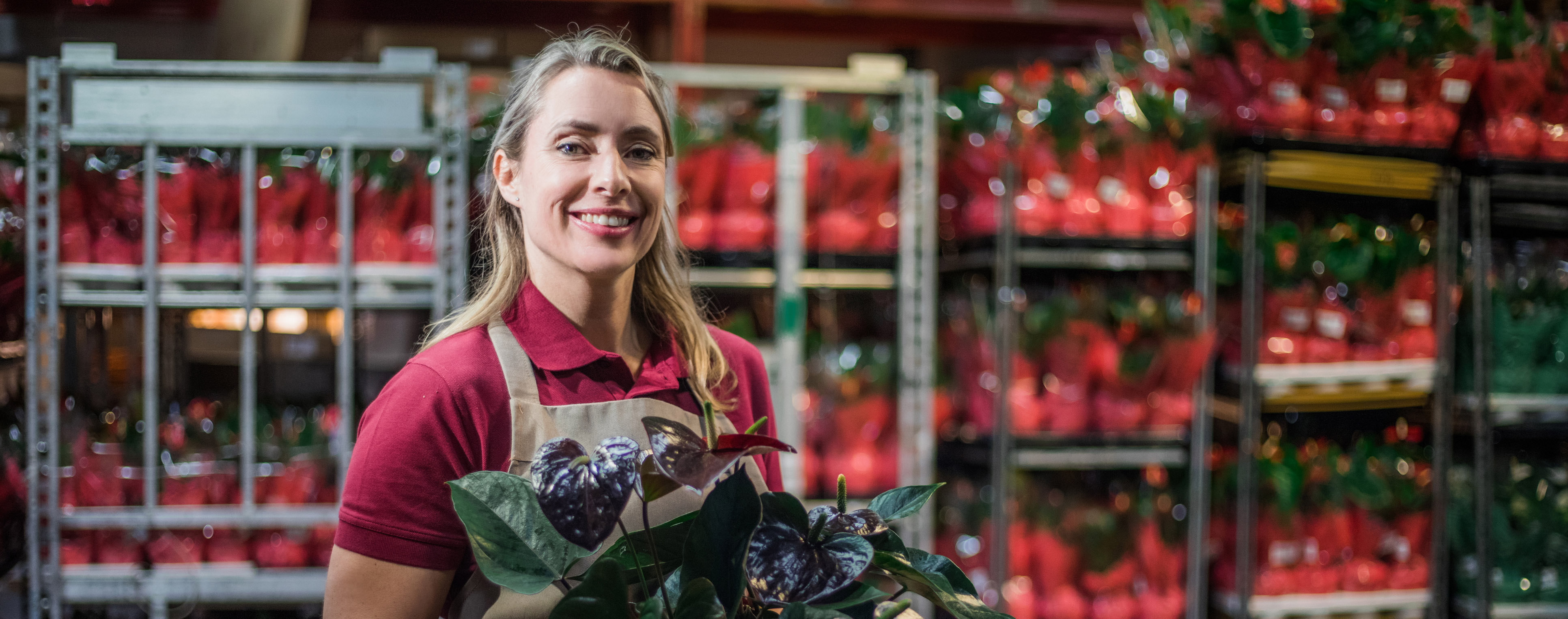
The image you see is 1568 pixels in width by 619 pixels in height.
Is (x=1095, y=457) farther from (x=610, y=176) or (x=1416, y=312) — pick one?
(x=610, y=176)

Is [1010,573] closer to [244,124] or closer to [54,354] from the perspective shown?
[244,124]

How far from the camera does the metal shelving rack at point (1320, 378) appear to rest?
8.77ft

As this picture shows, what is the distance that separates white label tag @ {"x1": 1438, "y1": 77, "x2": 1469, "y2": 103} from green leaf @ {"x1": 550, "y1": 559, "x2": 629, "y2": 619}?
3145 mm

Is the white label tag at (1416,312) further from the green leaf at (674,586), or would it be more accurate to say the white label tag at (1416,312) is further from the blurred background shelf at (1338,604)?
the green leaf at (674,586)

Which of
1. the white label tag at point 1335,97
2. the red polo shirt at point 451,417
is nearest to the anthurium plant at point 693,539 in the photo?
the red polo shirt at point 451,417

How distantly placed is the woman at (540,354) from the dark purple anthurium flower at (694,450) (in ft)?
1.31

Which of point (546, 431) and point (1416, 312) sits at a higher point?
point (1416, 312)

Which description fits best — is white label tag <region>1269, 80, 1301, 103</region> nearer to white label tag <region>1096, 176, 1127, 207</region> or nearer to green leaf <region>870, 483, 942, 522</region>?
white label tag <region>1096, 176, 1127, 207</region>

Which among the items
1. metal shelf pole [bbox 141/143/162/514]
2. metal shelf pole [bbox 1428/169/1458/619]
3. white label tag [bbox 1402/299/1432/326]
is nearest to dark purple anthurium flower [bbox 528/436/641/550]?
metal shelf pole [bbox 141/143/162/514]

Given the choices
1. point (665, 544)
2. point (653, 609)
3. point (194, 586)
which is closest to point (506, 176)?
point (665, 544)

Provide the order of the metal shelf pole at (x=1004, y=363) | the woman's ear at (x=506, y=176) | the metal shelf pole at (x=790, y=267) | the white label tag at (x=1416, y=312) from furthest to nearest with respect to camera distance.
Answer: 1. the white label tag at (x=1416, y=312)
2. the metal shelf pole at (x=1004, y=363)
3. the metal shelf pole at (x=790, y=267)
4. the woman's ear at (x=506, y=176)

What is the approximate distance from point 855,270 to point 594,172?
1635mm

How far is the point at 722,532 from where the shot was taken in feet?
1.92

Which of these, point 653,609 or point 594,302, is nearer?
point 653,609
